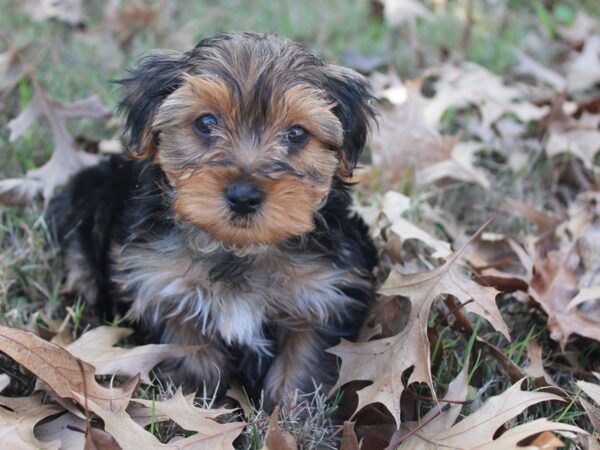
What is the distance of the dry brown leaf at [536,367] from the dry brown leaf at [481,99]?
2135 millimetres

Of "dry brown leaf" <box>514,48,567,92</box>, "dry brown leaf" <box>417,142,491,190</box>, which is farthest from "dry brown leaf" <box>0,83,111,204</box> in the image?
"dry brown leaf" <box>514,48,567,92</box>

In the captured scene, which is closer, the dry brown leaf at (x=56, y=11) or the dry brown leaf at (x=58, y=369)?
the dry brown leaf at (x=58, y=369)

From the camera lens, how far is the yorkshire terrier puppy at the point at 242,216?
307 centimetres

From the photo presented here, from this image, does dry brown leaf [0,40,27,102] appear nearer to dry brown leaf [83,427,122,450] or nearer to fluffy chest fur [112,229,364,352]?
fluffy chest fur [112,229,364,352]

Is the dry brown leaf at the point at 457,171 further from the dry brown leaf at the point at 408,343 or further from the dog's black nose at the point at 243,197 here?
the dog's black nose at the point at 243,197

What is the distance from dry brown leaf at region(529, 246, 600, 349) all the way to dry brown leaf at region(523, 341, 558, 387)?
11 cm

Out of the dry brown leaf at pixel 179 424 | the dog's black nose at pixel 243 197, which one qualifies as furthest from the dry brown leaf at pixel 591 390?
the dog's black nose at pixel 243 197

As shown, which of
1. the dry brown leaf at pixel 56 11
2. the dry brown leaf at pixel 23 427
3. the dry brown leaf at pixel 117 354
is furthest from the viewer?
the dry brown leaf at pixel 56 11

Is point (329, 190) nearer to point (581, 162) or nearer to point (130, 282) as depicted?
point (130, 282)

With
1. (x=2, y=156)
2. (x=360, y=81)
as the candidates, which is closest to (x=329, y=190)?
(x=360, y=81)

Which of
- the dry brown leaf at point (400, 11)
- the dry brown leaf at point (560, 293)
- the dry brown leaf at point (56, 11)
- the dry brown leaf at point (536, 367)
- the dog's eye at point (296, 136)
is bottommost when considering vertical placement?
the dry brown leaf at point (536, 367)

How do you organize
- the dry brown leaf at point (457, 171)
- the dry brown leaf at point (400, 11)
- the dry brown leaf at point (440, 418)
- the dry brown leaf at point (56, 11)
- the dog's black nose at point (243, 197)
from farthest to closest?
the dry brown leaf at point (56, 11)
the dry brown leaf at point (400, 11)
the dry brown leaf at point (457, 171)
the dry brown leaf at point (440, 418)
the dog's black nose at point (243, 197)

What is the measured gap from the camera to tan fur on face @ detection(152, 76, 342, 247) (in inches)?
118

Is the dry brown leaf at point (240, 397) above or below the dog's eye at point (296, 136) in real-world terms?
below
